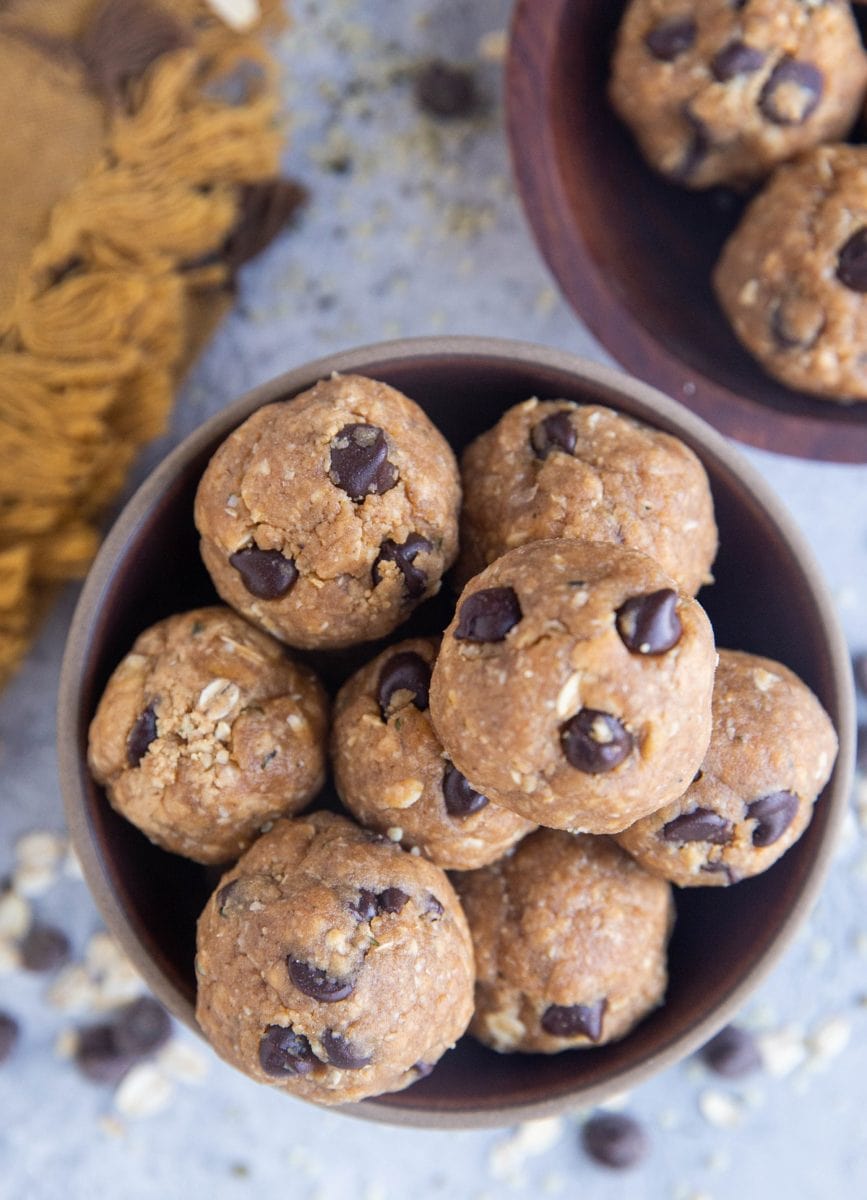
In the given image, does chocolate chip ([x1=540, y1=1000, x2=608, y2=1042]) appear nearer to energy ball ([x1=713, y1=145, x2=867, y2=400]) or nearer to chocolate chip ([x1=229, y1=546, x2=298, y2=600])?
chocolate chip ([x1=229, y1=546, x2=298, y2=600])

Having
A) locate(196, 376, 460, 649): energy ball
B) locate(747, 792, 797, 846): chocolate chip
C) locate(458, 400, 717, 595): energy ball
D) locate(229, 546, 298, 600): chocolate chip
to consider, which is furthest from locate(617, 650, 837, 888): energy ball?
locate(229, 546, 298, 600): chocolate chip

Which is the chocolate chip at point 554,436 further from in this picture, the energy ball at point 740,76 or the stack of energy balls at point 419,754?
the energy ball at point 740,76

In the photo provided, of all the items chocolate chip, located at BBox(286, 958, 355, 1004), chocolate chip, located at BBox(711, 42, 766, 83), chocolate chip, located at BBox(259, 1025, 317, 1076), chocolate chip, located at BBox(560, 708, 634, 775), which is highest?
chocolate chip, located at BBox(711, 42, 766, 83)

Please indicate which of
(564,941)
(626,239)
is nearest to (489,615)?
(564,941)

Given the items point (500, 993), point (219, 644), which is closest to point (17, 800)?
point (219, 644)

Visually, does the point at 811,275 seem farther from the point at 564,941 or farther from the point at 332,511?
the point at 564,941

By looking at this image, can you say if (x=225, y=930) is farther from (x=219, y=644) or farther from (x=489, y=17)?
(x=489, y=17)
